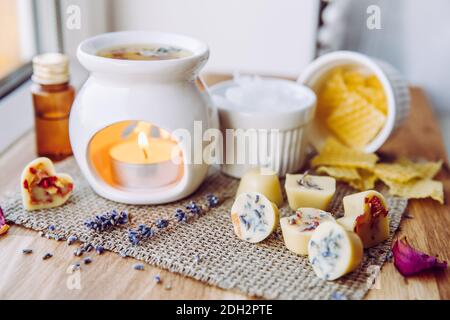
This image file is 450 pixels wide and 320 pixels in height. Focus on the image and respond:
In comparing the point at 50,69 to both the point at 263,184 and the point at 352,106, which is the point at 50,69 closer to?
the point at 263,184

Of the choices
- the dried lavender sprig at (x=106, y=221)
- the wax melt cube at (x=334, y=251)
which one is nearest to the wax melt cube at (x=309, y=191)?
the wax melt cube at (x=334, y=251)

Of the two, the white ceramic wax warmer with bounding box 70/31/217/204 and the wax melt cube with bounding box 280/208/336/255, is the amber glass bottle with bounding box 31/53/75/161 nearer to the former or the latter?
the white ceramic wax warmer with bounding box 70/31/217/204

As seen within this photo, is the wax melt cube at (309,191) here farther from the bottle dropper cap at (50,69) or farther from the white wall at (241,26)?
the white wall at (241,26)

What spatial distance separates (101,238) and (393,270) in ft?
1.23

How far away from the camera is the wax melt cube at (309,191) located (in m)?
0.84

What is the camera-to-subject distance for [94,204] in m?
0.88

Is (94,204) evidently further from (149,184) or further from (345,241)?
(345,241)

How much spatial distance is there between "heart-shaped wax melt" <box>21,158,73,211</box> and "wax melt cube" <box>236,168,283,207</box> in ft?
0.86

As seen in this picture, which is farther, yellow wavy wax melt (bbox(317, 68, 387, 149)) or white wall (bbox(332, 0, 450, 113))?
white wall (bbox(332, 0, 450, 113))

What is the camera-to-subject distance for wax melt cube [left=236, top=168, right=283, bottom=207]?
87 cm

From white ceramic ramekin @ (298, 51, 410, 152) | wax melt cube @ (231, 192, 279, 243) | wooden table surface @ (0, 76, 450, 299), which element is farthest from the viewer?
white ceramic ramekin @ (298, 51, 410, 152)

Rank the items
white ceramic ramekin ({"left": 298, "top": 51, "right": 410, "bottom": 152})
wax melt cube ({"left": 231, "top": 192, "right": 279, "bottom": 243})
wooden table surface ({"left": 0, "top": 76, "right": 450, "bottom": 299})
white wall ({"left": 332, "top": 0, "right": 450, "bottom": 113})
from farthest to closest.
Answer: white wall ({"left": 332, "top": 0, "right": 450, "bottom": 113})
white ceramic ramekin ({"left": 298, "top": 51, "right": 410, "bottom": 152})
wax melt cube ({"left": 231, "top": 192, "right": 279, "bottom": 243})
wooden table surface ({"left": 0, "top": 76, "right": 450, "bottom": 299})

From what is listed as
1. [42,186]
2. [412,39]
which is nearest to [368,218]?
[42,186]

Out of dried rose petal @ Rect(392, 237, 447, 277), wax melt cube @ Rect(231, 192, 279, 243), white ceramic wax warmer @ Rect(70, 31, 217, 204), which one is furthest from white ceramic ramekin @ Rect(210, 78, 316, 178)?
dried rose petal @ Rect(392, 237, 447, 277)
